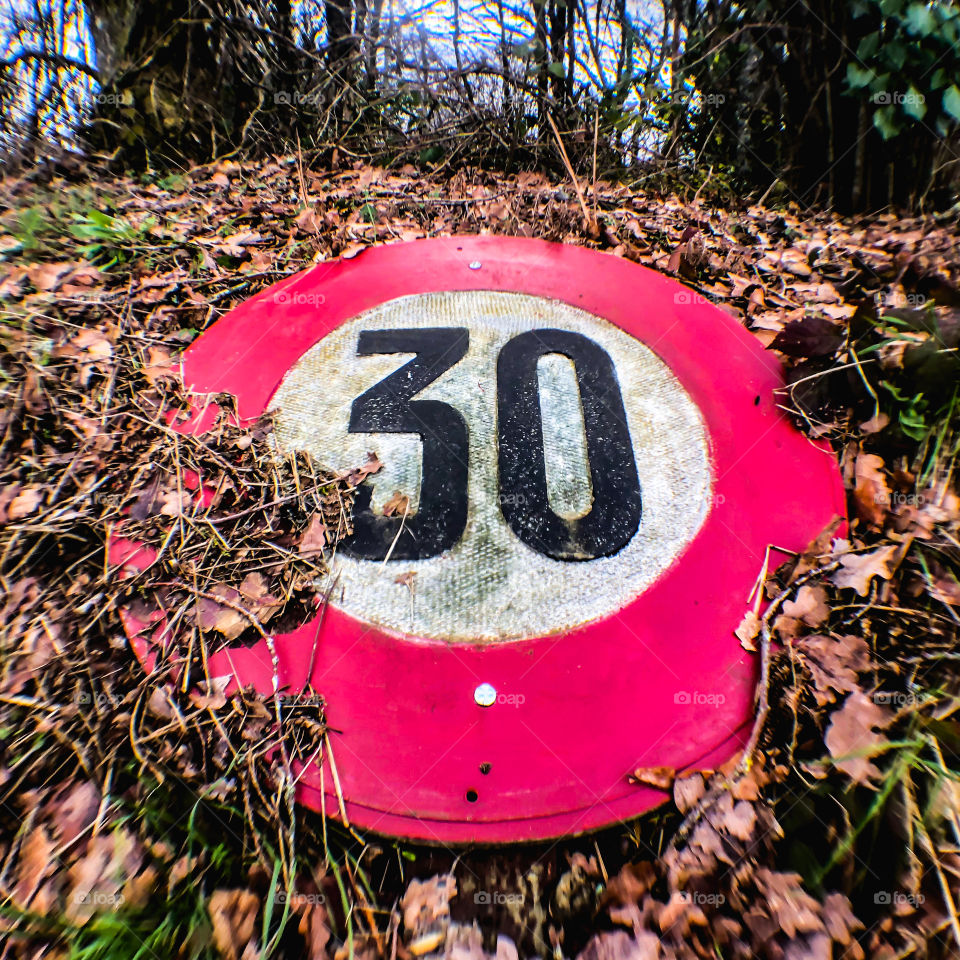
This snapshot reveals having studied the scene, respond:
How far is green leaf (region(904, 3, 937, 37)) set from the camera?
2.73 m

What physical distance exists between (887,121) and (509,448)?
11.2 feet

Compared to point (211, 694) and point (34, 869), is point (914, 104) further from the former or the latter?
point (34, 869)

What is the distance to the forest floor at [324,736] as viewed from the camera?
1146mm

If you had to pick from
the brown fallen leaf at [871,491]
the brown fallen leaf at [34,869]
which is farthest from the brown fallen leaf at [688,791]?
the brown fallen leaf at [34,869]

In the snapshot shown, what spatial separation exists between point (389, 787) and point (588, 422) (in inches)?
47.3

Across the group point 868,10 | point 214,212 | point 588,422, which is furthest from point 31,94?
point 868,10

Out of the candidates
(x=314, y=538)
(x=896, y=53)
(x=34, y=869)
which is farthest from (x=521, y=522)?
(x=896, y=53)

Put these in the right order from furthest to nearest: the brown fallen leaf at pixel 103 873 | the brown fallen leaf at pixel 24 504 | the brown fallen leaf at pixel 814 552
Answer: the brown fallen leaf at pixel 24 504 → the brown fallen leaf at pixel 814 552 → the brown fallen leaf at pixel 103 873

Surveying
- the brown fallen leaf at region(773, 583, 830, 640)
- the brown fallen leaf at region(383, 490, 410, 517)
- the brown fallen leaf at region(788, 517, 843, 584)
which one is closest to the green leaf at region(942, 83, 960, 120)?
the brown fallen leaf at region(788, 517, 843, 584)

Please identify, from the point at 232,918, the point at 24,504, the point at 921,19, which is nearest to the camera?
the point at 232,918

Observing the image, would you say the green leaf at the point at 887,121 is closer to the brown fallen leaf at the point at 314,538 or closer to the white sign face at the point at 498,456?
the white sign face at the point at 498,456

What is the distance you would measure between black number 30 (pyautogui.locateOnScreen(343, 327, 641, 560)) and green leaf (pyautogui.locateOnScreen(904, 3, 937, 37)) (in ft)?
9.06

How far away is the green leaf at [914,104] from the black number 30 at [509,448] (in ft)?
9.20

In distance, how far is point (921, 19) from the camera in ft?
8.98
